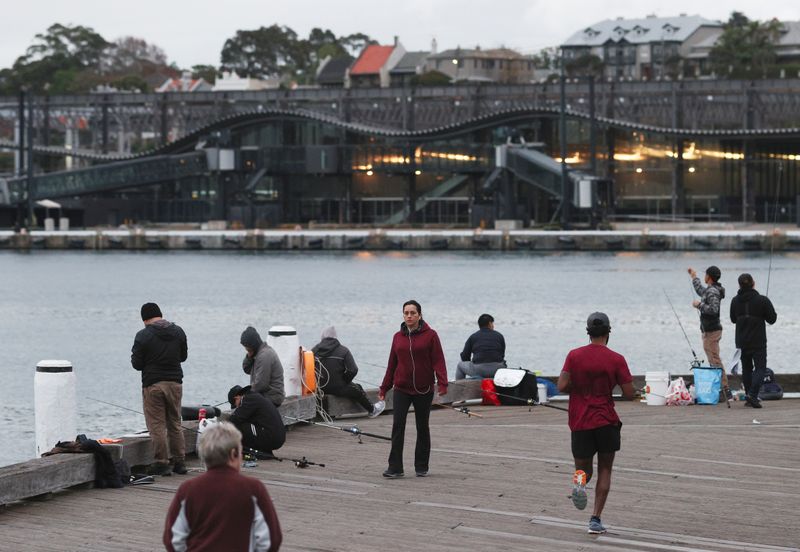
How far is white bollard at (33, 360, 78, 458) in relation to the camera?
14953 mm

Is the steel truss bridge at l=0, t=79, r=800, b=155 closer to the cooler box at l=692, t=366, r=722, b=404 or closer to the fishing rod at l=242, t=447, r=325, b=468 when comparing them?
the cooler box at l=692, t=366, r=722, b=404

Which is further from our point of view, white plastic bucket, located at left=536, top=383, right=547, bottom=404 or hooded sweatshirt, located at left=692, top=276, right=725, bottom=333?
white plastic bucket, located at left=536, top=383, right=547, bottom=404

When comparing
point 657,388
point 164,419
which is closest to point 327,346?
point 657,388

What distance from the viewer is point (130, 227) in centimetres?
12075

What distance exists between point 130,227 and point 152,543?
110850mm

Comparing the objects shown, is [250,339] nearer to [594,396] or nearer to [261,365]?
[261,365]

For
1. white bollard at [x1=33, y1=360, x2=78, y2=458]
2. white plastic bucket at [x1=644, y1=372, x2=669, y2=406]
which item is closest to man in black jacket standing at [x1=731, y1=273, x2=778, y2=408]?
white plastic bucket at [x1=644, y1=372, x2=669, y2=406]

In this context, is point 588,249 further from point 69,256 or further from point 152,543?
point 152,543

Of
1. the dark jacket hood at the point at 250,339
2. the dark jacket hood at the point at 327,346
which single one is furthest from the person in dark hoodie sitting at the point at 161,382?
the dark jacket hood at the point at 327,346

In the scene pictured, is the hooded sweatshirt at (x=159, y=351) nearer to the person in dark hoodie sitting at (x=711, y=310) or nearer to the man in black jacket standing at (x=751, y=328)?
the man in black jacket standing at (x=751, y=328)

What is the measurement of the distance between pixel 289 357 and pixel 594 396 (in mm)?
8060

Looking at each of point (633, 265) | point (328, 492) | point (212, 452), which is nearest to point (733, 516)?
point (328, 492)

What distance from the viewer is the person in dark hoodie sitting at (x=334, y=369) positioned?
1964cm

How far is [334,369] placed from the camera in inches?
774
